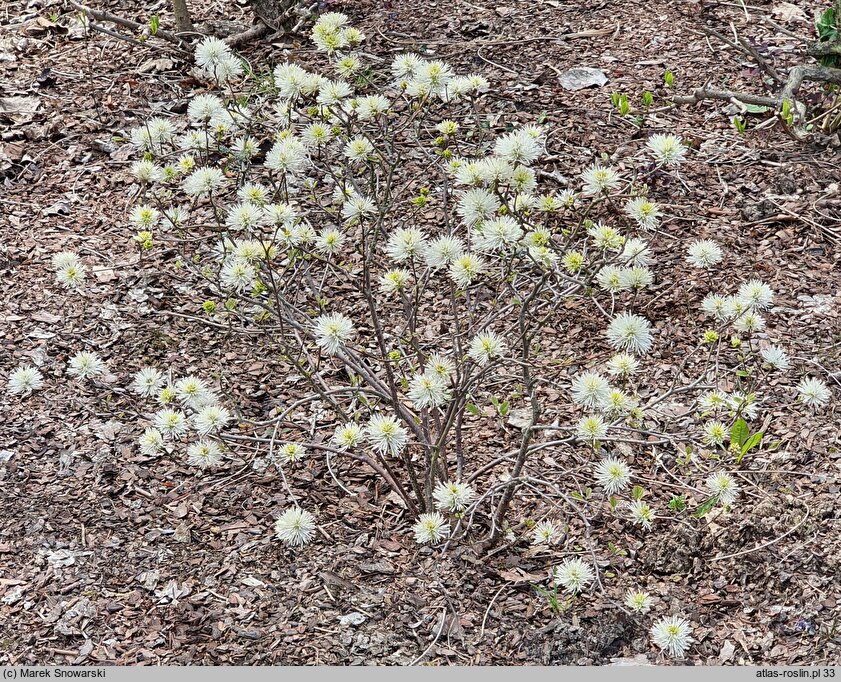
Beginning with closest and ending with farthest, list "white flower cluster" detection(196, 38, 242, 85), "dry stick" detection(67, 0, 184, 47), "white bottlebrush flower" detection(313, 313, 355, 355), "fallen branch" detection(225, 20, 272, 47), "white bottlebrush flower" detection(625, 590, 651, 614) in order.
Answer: "white bottlebrush flower" detection(313, 313, 355, 355) < "white bottlebrush flower" detection(625, 590, 651, 614) < "white flower cluster" detection(196, 38, 242, 85) < "dry stick" detection(67, 0, 184, 47) < "fallen branch" detection(225, 20, 272, 47)

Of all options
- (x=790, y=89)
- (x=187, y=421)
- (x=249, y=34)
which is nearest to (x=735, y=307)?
(x=187, y=421)

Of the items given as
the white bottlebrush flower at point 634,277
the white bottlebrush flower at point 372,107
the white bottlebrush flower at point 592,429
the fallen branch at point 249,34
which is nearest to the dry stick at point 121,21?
the fallen branch at point 249,34

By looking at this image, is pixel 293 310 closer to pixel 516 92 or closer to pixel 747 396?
pixel 747 396

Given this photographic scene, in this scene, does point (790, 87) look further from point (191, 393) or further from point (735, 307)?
point (191, 393)

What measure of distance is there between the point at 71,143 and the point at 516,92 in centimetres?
200

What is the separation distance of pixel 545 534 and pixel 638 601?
285mm

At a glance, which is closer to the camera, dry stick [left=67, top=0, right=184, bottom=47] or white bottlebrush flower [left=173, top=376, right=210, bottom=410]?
white bottlebrush flower [left=173, top=376, right=210, bottom=410]

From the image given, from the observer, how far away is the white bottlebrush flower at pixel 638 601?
228 centimetres

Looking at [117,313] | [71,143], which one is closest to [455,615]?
[117,313]

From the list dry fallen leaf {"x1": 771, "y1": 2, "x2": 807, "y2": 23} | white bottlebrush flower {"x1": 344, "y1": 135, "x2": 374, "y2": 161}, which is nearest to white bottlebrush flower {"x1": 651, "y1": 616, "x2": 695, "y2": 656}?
white bottlebrush flower {"x1": 344, "y1": 135, "x2": 374, "y2": 161}

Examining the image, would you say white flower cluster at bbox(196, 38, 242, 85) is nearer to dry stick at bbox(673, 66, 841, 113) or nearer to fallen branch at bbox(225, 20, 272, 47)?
fallen branch at bbox(225, 20, 272, 47)

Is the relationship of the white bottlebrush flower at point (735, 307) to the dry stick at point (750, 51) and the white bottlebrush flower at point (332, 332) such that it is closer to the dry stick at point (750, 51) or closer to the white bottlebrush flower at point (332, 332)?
the white bottlebrush flower at point (332, 332)

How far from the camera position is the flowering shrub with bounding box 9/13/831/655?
214 centimetres

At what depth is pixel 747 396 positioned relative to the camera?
2.19m
